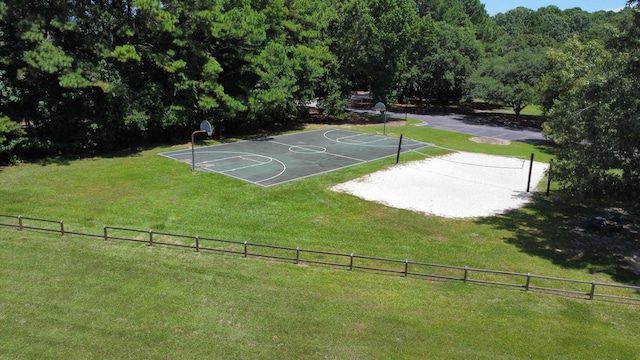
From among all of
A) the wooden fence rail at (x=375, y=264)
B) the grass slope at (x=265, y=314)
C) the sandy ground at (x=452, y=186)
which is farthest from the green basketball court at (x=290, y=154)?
the grass slope at (x=265, y=314)

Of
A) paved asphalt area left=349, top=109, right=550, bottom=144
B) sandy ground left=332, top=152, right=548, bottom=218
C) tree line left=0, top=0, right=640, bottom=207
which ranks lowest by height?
sandy ground left=332, top=152, right=548, bottom=218

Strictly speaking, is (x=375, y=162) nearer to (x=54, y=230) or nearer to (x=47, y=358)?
(x=54, y=230)

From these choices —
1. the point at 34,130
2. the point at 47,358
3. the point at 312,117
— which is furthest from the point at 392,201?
the point at 312,117

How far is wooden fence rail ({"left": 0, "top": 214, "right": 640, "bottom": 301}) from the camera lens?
14.2 metres

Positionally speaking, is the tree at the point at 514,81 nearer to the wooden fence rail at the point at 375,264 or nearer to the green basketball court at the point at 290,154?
the green basketball court at the point at 290,154

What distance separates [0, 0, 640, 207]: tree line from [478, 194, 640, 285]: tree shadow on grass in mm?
2352

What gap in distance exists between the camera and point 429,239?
1894 centimetres

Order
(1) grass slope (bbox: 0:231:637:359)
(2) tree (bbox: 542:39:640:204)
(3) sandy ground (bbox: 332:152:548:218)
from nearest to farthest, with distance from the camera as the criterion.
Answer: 1. (1) grass slope (bbox: 0:231:637:359)
2. (2) tree (bbox: 542:39:640:204)
3. (3) sandy ground (bbox: 332:152:548:218)

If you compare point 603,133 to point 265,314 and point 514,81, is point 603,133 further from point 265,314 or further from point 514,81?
point 514,81

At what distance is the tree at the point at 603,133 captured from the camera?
15.8m

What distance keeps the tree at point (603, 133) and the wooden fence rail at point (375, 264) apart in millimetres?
4488

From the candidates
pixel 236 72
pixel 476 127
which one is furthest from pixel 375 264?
pixel 476 127

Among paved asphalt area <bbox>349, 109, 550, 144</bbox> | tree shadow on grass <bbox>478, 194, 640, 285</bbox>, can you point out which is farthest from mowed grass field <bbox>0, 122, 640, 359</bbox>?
paved asphalt area <bbox>349, 109, 550, 144</bbox>

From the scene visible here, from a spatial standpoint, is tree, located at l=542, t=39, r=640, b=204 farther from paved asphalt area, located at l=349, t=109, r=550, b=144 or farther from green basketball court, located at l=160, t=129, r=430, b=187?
paved asphalt area, located at l=349, t=109, r=550, b=144
